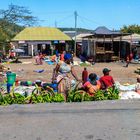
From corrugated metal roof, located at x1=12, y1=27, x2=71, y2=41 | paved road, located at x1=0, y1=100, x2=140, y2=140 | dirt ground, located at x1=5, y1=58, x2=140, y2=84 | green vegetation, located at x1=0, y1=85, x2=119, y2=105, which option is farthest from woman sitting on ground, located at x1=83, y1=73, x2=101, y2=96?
corrugated metal roof, located at x1=12, y1=27, x2=71, y2=41

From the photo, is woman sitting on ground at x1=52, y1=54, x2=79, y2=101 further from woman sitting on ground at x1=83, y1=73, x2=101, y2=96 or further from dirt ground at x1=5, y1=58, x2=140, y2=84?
dirt ground at x1=5, y1=58, x2=140, y2=84

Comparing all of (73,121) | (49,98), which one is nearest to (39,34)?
(49,98)

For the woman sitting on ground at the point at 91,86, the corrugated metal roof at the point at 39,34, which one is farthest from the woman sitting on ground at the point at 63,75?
the corrugated metal roof at the point at 39,34

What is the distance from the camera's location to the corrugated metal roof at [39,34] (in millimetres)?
52031

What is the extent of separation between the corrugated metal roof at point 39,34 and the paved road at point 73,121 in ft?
150

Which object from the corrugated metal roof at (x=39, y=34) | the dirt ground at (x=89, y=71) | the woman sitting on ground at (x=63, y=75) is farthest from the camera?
the corrugated metal roof at (x=39, y=34)

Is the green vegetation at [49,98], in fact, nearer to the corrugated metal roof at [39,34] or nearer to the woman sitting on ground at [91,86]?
the woman sitting on ground at [91,86]

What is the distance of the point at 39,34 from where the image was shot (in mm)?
53688

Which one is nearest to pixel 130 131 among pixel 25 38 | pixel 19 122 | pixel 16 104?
pixel 19 122

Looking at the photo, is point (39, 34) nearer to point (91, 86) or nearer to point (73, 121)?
point (91, 86)

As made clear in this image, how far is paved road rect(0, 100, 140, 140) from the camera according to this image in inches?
197

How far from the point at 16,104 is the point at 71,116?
1155 millimetres

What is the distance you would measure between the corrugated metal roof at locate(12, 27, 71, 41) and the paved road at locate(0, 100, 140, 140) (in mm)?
45671

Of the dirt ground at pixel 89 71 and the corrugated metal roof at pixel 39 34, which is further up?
the corrugated metal roof at pixel 39 34
